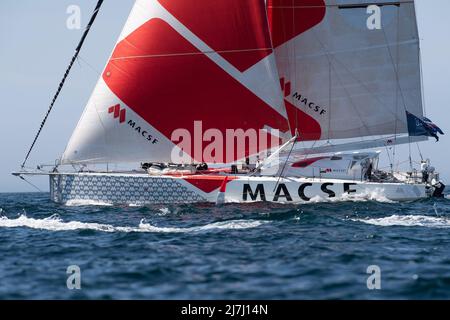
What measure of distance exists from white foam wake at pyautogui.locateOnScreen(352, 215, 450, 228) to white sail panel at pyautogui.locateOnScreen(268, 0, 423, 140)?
32.3 ft

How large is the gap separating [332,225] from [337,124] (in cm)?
1180

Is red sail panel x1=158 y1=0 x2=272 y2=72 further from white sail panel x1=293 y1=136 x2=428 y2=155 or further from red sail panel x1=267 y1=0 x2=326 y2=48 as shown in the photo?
white sail panel x1=293 y1=136 x2=428 y2=155

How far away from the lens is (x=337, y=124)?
94.8ft

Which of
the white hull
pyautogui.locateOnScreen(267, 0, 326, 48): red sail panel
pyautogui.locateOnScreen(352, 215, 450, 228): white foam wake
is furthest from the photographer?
pyautogui.locateOnScreen(267, 0, 326, 48): red sail panel

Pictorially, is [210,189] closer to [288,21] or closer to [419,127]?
[288,21]

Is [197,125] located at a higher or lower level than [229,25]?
lower

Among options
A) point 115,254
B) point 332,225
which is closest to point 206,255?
point 115,254

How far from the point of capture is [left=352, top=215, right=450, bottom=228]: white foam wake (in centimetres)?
1781

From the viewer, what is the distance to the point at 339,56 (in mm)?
28438

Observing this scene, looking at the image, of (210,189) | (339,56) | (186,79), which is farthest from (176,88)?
(339,56)

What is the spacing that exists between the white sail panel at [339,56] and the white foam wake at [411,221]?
9.84 meters

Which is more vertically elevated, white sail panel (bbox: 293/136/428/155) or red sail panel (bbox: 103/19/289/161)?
red sail panel (bbox: 103/19/289/161)

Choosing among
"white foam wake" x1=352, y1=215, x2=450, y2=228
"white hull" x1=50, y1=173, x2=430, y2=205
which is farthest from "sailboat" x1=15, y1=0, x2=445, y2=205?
"white foam wake" x1=352, y1=215, x2=450, y2=228

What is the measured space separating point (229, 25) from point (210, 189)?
6894 millimetres
